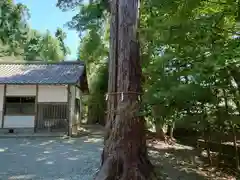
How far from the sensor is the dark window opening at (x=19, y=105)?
1238 cm

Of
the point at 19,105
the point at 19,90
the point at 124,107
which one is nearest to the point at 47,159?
the point at 124,107

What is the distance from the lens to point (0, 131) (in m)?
12.1

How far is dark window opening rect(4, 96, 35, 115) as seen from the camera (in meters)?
12.4

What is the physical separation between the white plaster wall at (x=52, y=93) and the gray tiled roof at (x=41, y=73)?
48 cm

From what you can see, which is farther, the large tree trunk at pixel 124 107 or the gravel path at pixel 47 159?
the gravel path at pixel 47 159

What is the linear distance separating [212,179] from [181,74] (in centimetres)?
350

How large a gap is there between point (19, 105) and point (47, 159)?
19.9 ft

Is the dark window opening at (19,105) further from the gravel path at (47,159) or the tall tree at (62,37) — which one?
the tall tree at (62,37)

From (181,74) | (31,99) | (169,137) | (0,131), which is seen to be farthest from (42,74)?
(181,74)

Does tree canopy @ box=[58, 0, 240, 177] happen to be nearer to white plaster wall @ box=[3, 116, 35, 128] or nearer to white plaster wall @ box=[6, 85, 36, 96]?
white plaster wall @ box=[6, 85, 36, 96]

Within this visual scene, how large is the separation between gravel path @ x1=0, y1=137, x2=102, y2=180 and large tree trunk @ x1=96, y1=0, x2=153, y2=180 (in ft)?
3.63

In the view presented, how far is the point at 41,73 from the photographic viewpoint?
1308cm

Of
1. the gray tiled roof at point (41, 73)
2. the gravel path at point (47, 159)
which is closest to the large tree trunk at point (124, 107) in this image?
the gravel path at point (47, 159)

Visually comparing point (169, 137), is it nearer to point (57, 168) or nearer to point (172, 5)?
point (57, 168)
